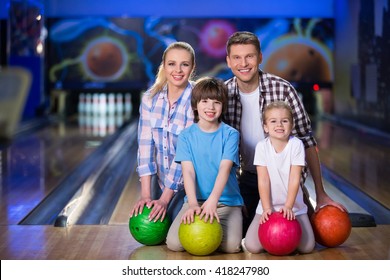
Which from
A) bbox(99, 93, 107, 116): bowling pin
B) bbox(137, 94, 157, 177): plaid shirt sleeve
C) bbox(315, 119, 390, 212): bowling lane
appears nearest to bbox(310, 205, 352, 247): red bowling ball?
bbox(137, 94, 157, 177): plaid shirt sleeve

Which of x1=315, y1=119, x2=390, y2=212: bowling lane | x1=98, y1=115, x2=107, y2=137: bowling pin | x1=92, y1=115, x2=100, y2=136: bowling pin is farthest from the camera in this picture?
x1=92, y1=115, x2=100, y2=136: bowling pin

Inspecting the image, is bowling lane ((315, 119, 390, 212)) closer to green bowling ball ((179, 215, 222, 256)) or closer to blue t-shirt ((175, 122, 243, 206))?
blue t-shirt ((175, 122, 243, 206))

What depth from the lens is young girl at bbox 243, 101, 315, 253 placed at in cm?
256

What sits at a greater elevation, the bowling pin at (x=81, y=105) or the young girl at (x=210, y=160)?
the bowling pin at (x=81, y=105)

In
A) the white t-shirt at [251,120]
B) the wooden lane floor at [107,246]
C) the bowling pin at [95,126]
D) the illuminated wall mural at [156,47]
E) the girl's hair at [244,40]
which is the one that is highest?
the illuminated wall mural at [156,47]

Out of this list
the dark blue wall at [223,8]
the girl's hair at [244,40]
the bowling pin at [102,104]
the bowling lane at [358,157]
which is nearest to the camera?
the girl's hair at [244,40]

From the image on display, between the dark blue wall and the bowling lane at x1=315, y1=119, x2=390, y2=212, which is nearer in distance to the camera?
the bowling lane at x1=315, y1=119, x2=390, y2=212

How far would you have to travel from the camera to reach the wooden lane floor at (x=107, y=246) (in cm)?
256

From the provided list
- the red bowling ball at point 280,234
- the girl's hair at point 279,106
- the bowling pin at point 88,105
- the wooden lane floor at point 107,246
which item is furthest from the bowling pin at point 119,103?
the red bowling ball at point 280,234

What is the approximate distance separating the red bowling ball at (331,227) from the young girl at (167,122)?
0.57 metres

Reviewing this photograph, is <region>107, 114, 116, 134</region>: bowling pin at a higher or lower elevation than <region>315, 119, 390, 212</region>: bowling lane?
higher

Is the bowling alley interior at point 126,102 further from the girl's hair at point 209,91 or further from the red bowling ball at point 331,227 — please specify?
the girl's hair at point 209,91

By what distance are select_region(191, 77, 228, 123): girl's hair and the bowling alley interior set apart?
0.59 meters

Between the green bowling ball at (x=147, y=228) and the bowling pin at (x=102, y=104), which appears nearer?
the green bowling ball at (x=147, y=228)
